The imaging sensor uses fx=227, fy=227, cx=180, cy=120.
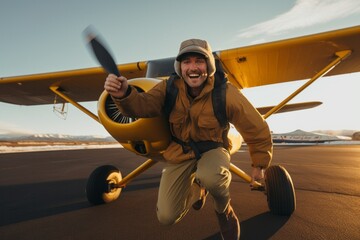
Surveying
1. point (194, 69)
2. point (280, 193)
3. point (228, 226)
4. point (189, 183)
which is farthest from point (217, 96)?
point (280, 193)

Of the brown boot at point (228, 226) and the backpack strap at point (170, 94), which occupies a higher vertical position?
the backpack strap at point (170, 94)

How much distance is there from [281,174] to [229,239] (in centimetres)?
119

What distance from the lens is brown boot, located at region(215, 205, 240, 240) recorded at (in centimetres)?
180

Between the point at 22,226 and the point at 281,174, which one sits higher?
the point at 281,174

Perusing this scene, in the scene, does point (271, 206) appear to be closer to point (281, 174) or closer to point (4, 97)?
point (281, 174)

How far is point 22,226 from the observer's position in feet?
7.79

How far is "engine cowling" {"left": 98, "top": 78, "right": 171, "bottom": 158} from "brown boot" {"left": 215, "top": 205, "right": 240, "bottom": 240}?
0.76 m

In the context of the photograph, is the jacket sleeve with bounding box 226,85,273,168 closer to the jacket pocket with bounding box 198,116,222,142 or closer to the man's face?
the jacket pocket with bounding box 198,116,222,142

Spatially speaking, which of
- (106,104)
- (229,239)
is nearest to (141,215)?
(229,239)

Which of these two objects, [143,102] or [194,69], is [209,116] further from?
[143,102]

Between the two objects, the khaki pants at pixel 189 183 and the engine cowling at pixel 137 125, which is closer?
the khaki pants at pixel 189 183

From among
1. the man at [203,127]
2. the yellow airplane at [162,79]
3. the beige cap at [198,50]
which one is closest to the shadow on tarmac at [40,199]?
the yellow airplane at [162,79]

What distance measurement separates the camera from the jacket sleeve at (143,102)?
5.04 ft

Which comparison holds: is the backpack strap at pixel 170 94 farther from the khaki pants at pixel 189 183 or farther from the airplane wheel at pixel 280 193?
the airplane wheel at pixel 280 193
